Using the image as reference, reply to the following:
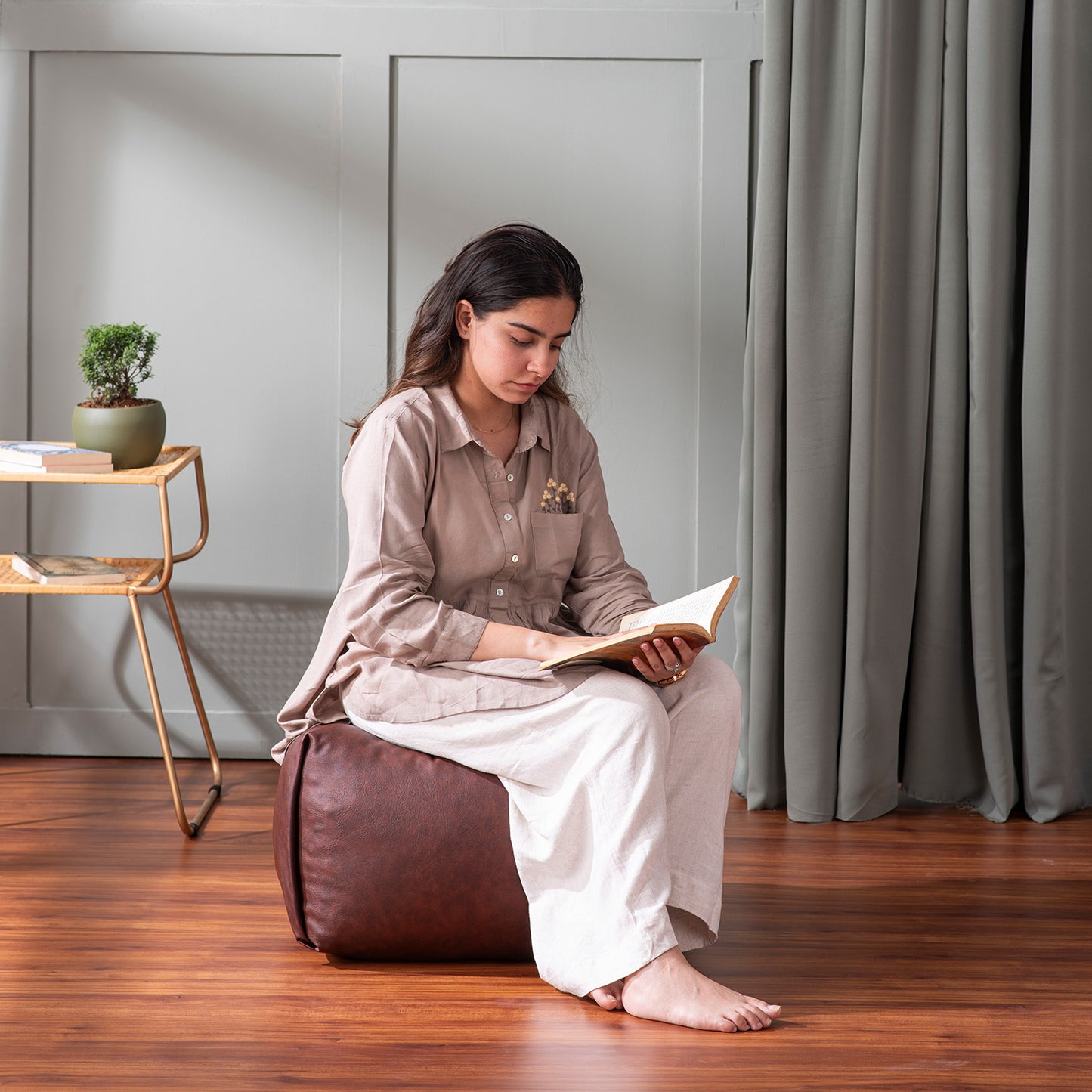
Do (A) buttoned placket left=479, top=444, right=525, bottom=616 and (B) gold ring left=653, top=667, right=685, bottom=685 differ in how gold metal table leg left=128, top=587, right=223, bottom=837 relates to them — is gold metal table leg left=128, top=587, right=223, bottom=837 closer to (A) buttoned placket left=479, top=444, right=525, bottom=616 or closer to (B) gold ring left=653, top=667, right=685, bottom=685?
(A) buttoned placket left=479, top=444, right=525, bottom=616

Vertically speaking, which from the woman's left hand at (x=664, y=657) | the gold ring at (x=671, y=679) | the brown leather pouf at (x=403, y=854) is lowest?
the brown leather pouf at (x=403, y=854)

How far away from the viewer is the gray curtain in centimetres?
241

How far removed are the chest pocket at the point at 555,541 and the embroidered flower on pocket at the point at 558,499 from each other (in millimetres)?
12

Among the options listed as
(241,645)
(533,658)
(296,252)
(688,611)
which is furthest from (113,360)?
(688,611)

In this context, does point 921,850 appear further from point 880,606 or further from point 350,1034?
point 350,1034

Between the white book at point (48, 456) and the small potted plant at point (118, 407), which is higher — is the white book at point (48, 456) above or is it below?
below

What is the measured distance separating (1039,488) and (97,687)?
2.08 m

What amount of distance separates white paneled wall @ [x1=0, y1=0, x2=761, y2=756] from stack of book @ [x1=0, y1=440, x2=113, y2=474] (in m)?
0.47

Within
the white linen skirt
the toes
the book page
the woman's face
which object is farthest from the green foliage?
the toes

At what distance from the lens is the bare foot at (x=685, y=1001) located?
1.61 meters

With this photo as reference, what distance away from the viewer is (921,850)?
232 centimetres

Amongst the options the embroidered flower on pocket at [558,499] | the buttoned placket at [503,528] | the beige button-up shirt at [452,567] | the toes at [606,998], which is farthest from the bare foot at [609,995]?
the embroidered flower on pocket at [558,499]

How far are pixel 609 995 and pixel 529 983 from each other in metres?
0.14

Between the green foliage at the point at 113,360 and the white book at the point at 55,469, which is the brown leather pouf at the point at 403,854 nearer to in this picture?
the white book at the point at 55,469
